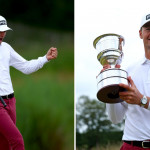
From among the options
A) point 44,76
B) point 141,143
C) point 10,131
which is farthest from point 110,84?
point 44,76

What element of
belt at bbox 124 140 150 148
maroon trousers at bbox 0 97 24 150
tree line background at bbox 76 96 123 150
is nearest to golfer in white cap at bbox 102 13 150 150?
belt at bbox 124 140 150 148

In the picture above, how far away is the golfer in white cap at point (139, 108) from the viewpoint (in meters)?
1.99

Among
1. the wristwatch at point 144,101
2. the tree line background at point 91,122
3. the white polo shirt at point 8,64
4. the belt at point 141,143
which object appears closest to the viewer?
the wristwatch at point 144,101

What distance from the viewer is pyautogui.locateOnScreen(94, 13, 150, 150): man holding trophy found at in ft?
6.52

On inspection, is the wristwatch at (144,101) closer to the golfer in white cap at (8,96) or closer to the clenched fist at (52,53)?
the golfer in white cap at (8,96)

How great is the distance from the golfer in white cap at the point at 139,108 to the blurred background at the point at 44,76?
1.88 meters

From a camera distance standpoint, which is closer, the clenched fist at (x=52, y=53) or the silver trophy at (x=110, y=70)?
the silver trophy at (x=110, y=70)

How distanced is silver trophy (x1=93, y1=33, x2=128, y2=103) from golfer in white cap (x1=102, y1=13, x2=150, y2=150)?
6 centimetres

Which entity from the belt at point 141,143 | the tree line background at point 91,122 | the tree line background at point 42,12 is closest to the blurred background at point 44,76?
the tree line background at point 42,12

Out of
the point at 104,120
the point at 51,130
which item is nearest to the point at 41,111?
the point at 51,130

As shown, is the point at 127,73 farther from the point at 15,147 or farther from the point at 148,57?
the point at 15,147

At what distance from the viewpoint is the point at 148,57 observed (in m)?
2.12

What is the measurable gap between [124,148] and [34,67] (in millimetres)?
1447

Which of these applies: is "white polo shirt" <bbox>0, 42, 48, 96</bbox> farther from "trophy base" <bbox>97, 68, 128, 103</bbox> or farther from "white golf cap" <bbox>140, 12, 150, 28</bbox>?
"white golf cap" <bbox>140, 12, 150, 28</bbox>
